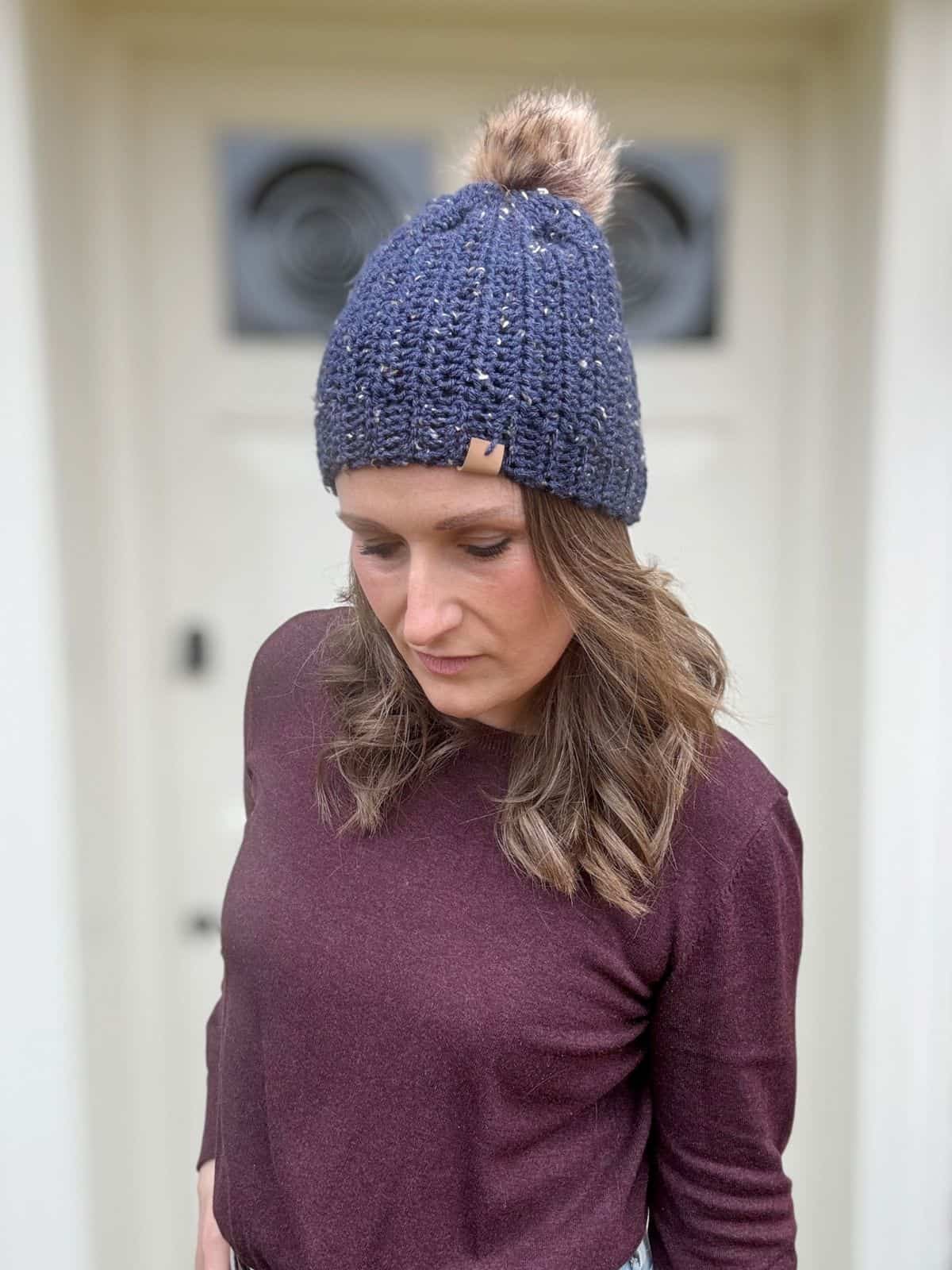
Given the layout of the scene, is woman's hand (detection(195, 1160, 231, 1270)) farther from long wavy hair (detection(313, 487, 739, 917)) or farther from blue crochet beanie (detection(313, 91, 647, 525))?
blue crochet beanie (detection(313, 91, 647, 525))

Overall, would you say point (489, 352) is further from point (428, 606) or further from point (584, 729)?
point (584, 729)

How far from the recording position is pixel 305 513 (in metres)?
1.75

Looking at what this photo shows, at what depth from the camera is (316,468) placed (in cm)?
173

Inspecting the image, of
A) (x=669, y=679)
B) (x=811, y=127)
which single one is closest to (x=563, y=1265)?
(x=669, y=679)

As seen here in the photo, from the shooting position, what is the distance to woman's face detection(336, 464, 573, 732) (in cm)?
78

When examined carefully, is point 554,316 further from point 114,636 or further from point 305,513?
point 114,636

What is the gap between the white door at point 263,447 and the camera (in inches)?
65.1

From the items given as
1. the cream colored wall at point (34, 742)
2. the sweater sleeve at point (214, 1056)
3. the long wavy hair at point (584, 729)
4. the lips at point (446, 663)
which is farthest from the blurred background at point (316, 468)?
the lips at point (446, 663)

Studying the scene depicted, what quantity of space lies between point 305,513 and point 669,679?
1.01 metres

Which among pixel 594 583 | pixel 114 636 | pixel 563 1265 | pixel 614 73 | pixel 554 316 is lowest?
pixel 563 1265

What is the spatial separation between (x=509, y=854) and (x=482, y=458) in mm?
340

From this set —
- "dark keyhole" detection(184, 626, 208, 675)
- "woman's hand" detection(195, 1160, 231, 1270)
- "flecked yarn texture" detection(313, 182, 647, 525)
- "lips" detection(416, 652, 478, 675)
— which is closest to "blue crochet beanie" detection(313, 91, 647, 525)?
"flecked yarn texture" detection(313, 182, 647, 525)

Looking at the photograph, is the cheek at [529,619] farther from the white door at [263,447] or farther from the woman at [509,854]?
the white door at [263,447]

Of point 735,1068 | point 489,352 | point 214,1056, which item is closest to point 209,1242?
point 214,1056
